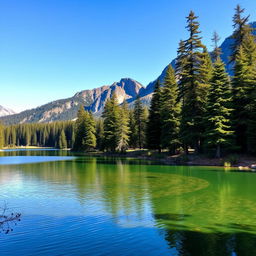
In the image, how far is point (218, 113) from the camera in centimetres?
3706

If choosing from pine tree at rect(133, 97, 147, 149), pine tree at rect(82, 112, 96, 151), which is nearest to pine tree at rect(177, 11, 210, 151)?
pine tree at rect(133, 97, 147, 149)

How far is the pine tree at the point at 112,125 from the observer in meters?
67.4

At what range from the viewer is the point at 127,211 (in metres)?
13.4

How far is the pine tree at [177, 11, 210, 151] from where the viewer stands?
41469mm

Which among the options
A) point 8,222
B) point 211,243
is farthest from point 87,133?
point 211,243

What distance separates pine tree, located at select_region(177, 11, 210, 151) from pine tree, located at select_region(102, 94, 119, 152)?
25350 millimetres

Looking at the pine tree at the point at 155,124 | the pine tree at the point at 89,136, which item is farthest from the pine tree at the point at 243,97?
the pine tree at the point at 89,136

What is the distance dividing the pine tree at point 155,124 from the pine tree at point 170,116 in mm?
3394

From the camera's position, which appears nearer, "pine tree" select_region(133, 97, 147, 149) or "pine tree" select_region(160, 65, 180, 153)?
"pine tree" select_region(160, 65, 180, 153)

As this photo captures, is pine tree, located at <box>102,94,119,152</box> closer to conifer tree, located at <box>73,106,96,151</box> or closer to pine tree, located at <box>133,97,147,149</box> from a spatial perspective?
pine tree, located at <box>133,97,147,149</box>

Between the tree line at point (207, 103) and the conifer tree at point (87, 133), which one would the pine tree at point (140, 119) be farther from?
the conifer tree at point (87, 133)

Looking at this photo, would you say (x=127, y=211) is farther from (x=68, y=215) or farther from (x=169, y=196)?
(x=169, y=196)

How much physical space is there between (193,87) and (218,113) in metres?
7.16

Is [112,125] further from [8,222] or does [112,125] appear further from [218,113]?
[8,222]
